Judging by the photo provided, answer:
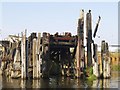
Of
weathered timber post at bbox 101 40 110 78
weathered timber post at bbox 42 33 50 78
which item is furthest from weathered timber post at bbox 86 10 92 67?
weathered timber post at bbox 42 33 50 78

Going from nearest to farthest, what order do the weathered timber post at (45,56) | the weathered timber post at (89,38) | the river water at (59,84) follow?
the river water at (59,84), the weathered timber post at (45,56), the weathered timber post at (89,38)

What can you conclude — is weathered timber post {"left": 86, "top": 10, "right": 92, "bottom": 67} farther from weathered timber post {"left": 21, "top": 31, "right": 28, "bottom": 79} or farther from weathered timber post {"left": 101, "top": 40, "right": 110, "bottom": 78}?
weathered timber post {"left": 21, "top": 31, "right": 28, "bottom": 79}

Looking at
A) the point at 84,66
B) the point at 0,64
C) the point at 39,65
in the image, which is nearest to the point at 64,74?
the point at 84,66

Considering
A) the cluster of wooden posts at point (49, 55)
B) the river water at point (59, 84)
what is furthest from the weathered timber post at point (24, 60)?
the river water at point (59, 84)

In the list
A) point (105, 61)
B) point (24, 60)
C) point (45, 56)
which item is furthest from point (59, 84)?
point (105, 61)

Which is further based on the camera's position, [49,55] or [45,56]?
[49,55]

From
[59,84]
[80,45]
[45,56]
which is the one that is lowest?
[59,84]

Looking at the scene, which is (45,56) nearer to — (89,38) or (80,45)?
(80,45)

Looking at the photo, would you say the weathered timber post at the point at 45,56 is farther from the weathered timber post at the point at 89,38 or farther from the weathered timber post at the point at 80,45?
the weathered timber post at the point at 89,38

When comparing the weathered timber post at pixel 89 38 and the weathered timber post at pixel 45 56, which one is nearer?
the weathered timber post at pixel 45 56

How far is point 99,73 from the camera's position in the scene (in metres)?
39.3

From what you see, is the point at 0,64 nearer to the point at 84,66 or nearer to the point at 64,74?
the point at 64,74

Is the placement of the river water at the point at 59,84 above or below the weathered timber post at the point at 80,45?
below

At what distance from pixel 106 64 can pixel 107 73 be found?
47.5 inches
